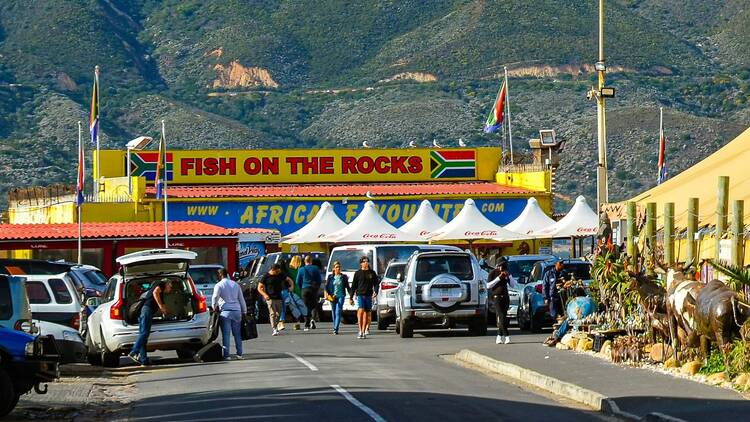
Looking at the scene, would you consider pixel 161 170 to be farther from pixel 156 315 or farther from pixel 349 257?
pixel 156 315

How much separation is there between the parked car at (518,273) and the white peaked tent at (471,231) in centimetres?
1037

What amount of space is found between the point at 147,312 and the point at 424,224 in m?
26.0

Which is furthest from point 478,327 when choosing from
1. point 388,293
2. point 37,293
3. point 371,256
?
point 37,293

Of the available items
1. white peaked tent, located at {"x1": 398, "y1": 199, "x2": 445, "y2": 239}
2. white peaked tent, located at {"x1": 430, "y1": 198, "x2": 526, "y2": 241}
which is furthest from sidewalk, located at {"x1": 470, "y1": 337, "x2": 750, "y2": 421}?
white peaked tent, located at {"x1": 398, "y1": 199, "x2": 445, "y2": 239}

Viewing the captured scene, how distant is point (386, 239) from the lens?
4947cm

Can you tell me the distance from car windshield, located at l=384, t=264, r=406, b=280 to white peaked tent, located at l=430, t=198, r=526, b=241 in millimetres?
12781

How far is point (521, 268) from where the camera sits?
3744cm

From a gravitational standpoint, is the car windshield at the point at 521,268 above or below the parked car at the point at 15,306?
below

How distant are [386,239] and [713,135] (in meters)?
64.8

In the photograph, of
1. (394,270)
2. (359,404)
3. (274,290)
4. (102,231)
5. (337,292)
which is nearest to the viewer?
(359,404)

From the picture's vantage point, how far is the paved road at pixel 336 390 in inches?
698

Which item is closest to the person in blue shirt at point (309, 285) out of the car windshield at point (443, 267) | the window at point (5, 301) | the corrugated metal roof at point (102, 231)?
the car windshield at point (443, 267)

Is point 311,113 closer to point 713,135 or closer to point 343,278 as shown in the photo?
point 713,135

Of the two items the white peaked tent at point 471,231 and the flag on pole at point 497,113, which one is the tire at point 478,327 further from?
the flag on pole at point 497,113
